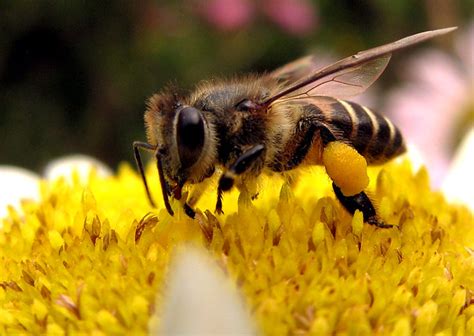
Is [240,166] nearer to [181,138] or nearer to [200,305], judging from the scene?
[181,138]

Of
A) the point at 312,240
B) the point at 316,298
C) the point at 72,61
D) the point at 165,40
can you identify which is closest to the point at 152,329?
the point at 316,298

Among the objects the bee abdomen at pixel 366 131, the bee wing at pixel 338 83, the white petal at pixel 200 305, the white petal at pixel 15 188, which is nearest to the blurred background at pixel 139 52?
the white petal at pixel 15 188

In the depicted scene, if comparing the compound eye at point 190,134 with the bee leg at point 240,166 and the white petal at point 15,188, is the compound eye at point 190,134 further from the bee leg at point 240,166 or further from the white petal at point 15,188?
the white petal at point 15,188

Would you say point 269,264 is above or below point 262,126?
below

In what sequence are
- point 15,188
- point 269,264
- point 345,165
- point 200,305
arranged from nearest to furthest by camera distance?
point 200,305 → point 269,264 → point 345,165 → point 15,188

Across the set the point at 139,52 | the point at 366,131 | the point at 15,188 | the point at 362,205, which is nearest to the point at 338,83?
the point at 366,131

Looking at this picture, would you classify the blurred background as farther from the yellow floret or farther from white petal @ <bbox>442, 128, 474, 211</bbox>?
the yellow floret

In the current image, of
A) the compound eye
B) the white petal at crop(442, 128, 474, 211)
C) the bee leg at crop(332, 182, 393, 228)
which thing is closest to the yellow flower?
the bee leg at crop(332, 182, 393, 228)

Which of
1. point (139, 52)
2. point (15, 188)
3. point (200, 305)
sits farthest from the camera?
point (139, 52)
